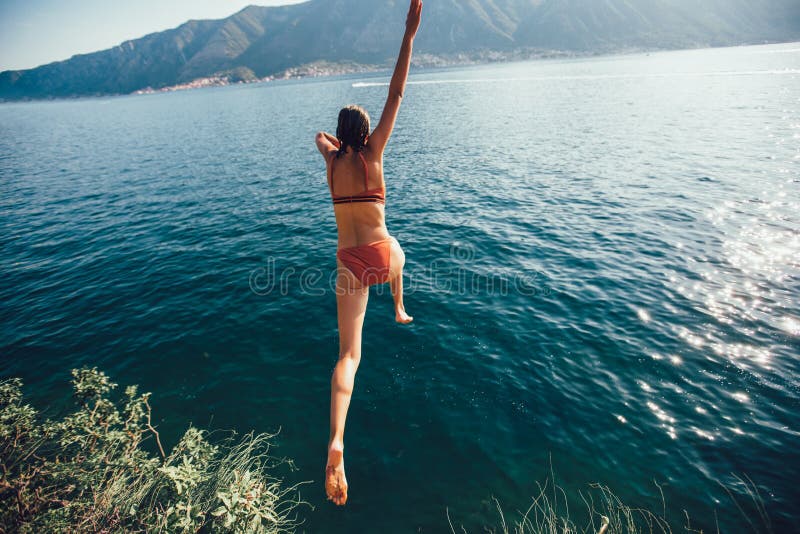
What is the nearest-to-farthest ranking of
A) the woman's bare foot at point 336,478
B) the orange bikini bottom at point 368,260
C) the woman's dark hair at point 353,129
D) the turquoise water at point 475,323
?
the woman's bare foot at point 336,478 → the woman's dark hair at point 353,129 → the orange bikini bottom at point 368,260 → the turquoise water at point 475,323

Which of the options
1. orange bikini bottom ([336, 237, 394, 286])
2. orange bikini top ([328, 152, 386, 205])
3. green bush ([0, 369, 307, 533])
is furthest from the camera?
green bush ([0, 369, 307, 533])

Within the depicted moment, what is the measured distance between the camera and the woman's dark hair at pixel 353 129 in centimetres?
455

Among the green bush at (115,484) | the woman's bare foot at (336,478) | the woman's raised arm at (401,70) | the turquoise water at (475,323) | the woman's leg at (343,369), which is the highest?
the woman's raised arm at (401,70)

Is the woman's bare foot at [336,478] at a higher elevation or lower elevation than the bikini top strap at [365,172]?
lower

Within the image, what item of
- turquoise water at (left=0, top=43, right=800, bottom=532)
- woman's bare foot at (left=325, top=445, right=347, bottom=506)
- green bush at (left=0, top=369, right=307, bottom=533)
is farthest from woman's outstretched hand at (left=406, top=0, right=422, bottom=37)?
turquoise water at (left=0, top=43, right=800, bottom=532)

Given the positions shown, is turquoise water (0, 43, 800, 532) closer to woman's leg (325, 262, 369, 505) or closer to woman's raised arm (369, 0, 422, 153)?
woman's leg (325, 262, 369, 505)

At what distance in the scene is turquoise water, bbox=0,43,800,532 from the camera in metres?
8.14

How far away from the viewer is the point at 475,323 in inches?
502

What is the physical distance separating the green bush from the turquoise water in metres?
1.24

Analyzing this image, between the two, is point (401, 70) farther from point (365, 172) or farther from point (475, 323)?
point (475, 323)

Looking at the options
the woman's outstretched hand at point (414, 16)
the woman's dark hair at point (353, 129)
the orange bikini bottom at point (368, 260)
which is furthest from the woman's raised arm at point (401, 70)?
the orange bikini bottom at point (368, 260)

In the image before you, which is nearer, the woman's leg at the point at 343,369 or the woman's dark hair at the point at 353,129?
the woman's leg at the point at 343,369

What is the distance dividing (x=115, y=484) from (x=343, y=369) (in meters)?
6.05

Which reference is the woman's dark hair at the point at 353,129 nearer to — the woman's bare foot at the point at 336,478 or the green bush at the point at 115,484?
the woman's bare foot at the point at 336,478
